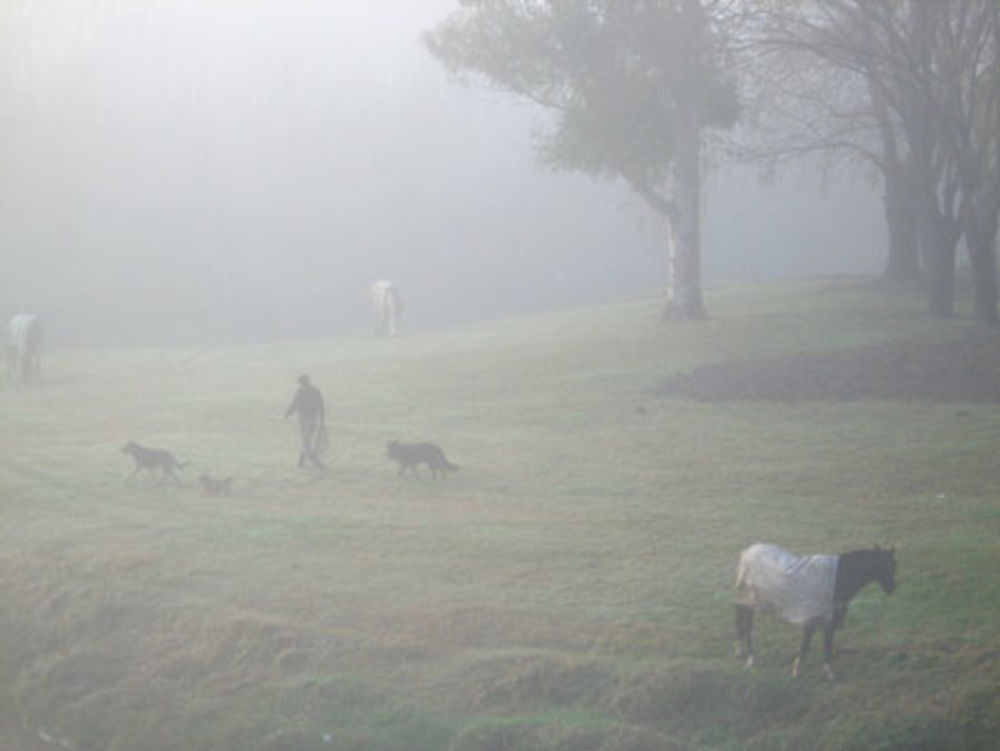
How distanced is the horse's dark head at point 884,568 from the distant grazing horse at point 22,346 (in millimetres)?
29208

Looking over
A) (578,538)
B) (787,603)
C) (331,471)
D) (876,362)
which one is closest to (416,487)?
(331,471)

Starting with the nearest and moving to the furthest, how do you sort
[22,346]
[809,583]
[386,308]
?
[809,583]
[22,346]
[386,308]

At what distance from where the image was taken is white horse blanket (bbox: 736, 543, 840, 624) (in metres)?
10.4

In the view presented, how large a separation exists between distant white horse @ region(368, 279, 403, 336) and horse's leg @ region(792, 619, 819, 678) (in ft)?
107

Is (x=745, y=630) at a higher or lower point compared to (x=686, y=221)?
lower

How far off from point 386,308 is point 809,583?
33.5 metres

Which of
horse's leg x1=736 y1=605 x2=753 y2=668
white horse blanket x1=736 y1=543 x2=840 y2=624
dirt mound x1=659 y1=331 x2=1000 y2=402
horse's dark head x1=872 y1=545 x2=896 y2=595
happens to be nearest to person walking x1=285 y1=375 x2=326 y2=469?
dirt mound x1=659 y1=331 x2=1000 y2=402

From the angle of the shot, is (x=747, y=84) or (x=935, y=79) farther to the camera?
(x=747, y=84)

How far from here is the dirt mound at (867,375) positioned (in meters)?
23.3

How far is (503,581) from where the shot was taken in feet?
45.7

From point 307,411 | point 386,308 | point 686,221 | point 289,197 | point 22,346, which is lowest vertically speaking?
point 307,411

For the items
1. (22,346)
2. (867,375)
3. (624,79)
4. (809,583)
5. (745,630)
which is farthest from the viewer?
(22,346)

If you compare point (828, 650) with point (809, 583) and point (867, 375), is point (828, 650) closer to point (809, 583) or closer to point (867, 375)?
point (809, 583)

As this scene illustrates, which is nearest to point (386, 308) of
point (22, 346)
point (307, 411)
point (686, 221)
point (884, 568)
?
point (686, 221)
